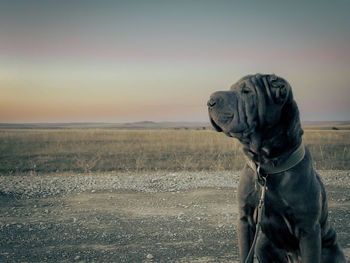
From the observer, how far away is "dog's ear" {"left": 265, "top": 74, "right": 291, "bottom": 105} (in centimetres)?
223

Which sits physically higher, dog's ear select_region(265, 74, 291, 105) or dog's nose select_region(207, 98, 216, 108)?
dog's ear select_region(265, 74, 291, 105)

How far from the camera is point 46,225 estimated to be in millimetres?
5574

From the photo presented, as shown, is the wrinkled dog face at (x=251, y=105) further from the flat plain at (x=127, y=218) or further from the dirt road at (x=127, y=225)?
the dirt road at (x=127, y=225)

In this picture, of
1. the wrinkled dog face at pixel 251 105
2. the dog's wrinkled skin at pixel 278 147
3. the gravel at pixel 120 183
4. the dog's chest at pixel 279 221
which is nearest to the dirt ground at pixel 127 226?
the gravel at pixel 120 183

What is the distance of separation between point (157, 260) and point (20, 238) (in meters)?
2.25

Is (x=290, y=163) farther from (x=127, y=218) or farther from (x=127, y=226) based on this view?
(x=127, y=218)

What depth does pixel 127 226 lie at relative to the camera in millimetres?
5500

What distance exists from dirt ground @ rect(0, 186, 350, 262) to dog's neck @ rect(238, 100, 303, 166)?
2.36m

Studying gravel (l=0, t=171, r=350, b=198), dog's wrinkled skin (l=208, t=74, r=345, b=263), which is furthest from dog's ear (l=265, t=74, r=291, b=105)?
gravel (l=0, t=171, r=350, b=198)

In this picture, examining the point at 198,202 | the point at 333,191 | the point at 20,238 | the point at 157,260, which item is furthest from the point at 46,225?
the point at 333,191

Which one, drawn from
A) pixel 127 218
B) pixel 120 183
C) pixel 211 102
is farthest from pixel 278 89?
pixel 120 183

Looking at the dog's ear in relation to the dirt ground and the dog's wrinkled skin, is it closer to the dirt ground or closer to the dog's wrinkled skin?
the dog's wrinkled skin

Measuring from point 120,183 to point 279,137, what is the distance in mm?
7007

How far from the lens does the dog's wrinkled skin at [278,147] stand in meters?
2.28
